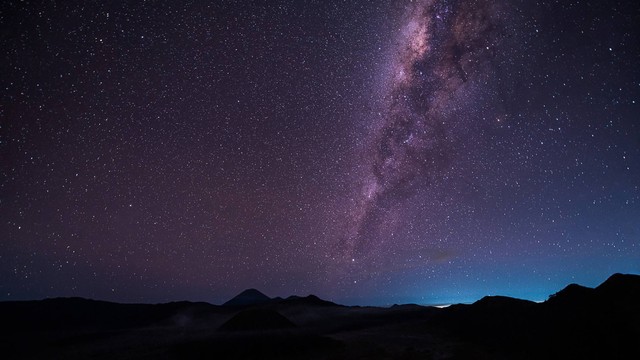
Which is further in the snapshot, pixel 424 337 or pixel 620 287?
pixel 424 337

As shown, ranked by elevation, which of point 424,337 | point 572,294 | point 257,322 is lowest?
point 424,337

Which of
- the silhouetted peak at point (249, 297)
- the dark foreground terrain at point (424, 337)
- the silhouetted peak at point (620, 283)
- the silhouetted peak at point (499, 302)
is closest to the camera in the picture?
the dark foreground terrain at point (424, 337)

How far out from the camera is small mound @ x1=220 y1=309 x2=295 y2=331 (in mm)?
35875

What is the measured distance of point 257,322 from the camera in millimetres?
36594

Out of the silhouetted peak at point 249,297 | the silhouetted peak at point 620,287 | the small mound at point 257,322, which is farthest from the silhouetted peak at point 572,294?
the silhouetted peak at point 249,297

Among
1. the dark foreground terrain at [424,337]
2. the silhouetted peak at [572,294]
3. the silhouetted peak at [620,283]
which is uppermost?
the silhouetted peak at [620,283]

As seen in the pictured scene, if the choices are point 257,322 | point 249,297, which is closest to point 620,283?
point 257,322

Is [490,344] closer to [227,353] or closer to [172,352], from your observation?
[227,353]

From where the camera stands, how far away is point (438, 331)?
94.5 feet

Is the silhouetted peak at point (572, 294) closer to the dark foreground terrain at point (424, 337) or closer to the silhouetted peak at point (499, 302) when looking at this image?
the dark foreground terrain at point (424, 337)

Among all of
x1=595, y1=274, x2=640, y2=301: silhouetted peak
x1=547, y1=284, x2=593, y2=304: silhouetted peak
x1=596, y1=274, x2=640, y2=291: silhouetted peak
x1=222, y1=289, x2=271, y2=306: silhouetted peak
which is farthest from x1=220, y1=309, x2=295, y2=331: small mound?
x1=222, y1=289, x2=271, y2=306: silhouetted peak

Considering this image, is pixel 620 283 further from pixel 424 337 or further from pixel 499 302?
pixel 424 337

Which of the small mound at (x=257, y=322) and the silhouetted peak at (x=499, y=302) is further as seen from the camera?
the small mound at (x=257, y=322)

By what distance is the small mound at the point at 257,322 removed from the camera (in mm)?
35875
